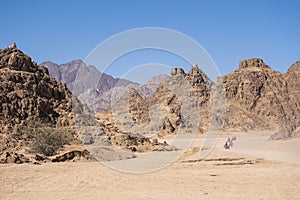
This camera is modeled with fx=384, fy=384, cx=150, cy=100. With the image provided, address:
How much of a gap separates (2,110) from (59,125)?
450cm

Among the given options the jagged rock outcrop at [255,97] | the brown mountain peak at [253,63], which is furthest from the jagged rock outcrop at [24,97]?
the brown mountain peak at [253,63]

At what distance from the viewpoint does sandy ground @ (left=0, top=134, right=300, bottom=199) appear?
11.6 m

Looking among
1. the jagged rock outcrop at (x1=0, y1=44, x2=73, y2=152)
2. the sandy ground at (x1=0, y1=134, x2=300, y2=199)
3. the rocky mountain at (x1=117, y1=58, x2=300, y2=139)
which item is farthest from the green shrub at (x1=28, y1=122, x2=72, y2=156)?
the rocky mountain at (x1=117, y1=58, x2=300, y2=139)

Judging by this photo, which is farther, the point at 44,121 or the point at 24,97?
the point at 44,121

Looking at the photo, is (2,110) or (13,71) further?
(13,71)

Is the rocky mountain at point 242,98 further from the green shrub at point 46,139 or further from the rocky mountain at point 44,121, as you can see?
the green shrub at point 46,139

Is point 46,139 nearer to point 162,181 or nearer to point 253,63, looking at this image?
point 162,181

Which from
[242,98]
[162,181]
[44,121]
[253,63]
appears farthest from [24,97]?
[253,63]

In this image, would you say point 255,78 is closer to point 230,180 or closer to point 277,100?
point 277,100

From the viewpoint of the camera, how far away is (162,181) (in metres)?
14.2

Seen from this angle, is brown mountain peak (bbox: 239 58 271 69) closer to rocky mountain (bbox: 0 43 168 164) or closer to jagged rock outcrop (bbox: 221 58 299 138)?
jagged rock outcrop (bbox: 221 58 299 138)

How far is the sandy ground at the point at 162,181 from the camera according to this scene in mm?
11602

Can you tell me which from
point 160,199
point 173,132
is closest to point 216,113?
point 173,132

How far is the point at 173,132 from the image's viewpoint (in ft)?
208
